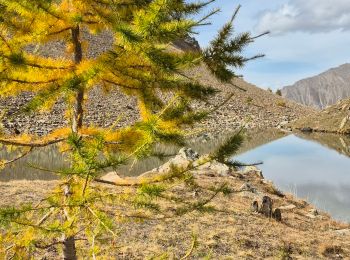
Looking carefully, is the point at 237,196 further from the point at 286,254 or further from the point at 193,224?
the point at 286,254

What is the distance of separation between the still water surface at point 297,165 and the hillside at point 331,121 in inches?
272

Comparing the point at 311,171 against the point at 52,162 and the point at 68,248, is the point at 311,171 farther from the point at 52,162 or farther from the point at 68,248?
the point at 68,248

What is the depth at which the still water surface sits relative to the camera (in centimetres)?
2164

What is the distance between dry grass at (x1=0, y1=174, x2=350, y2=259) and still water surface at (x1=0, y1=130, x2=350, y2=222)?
3781 millimetres

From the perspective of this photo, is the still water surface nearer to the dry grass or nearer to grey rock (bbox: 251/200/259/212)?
grey rock (bbox: 251/200/259/212)

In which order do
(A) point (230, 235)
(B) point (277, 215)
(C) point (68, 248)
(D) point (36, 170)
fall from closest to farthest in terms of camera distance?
(C) point (68, 248) → (A) point (230, 235) → (B) point (277, 215) → (D) point (36, 170)

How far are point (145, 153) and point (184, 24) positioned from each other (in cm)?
129

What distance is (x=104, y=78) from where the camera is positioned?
5.14 m

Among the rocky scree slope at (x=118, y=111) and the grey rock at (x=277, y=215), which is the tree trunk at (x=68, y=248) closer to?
the grey rock at (x=277, y=215)

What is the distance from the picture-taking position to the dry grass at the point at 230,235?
1063cm

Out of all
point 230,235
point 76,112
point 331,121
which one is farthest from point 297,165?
point 331,121

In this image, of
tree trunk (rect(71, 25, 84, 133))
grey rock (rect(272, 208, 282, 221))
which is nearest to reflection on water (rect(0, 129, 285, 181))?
grey rock (rect(272, 208, 282, 221))

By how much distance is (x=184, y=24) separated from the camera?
13.7ft

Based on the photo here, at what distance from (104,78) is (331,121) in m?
60.9
